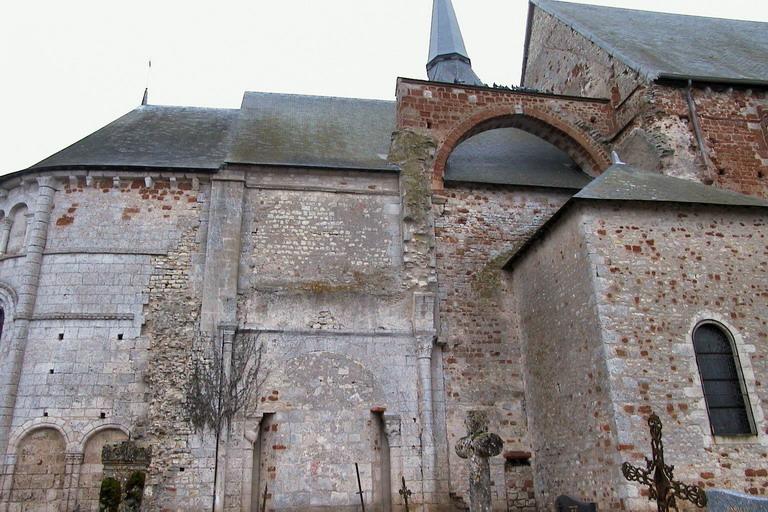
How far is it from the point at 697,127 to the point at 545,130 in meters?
2.96

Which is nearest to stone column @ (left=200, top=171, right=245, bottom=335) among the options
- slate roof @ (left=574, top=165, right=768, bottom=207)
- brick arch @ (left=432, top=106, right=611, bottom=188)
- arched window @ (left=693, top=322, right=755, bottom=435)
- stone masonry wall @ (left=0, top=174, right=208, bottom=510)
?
stone masonry wall @ (left=0, top=174, right=208, bottom=510)

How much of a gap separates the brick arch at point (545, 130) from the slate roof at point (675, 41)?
5.78 ft

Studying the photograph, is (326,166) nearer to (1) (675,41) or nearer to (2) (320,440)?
(2) (320,440)

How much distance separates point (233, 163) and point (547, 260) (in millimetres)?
5817

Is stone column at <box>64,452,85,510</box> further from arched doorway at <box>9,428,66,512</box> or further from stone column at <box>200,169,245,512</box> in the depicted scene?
stone column at <box>200,169,245,512</box>

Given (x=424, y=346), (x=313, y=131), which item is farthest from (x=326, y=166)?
(x=424, y=346)

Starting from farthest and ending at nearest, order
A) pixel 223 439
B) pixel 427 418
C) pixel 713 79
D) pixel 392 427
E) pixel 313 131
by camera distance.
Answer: pixel 313 131, pixel 713 79, pixel 427 418, pixel 392 427, pixel 223 439

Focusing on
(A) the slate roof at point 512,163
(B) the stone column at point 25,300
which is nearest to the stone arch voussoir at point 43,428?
(B) the stone column at point 25,300

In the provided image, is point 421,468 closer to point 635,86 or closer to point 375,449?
point 375,449

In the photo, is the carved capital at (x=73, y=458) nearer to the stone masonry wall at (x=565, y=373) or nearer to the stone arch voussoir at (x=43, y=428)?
the stone arch voussoir at (x=43, y=428)

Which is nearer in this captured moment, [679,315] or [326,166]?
[679,315]

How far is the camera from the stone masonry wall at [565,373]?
27.2 ft

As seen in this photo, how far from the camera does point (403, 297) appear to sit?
10742 mm

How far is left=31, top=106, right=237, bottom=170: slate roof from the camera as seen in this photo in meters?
11.1
